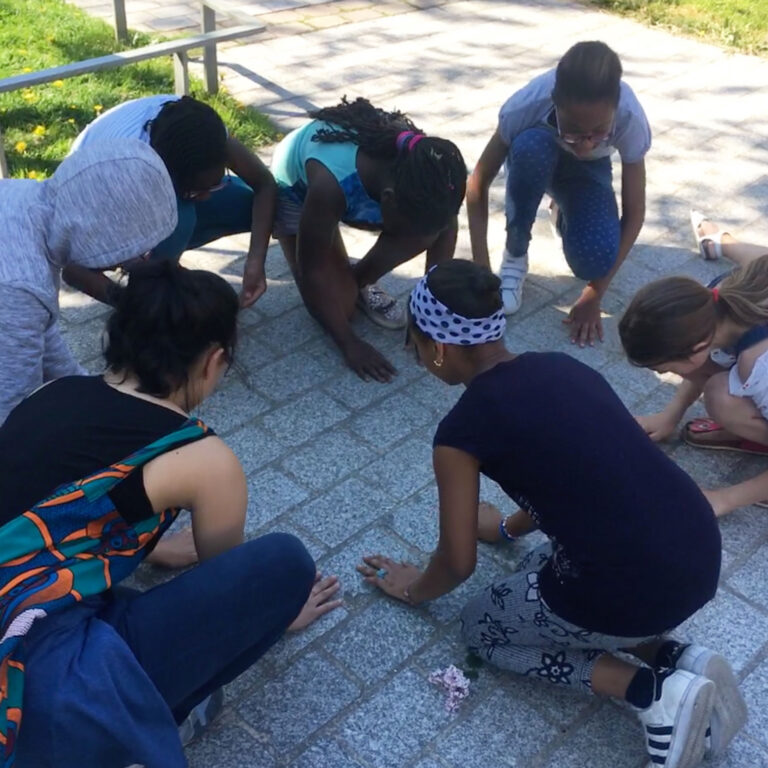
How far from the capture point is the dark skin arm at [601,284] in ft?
11.6

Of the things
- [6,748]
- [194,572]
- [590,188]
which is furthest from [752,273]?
[6,748]

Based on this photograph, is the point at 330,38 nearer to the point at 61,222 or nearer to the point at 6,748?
the point at 61,222

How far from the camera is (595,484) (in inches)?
73.3

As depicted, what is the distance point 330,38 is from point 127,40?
50.5 inches

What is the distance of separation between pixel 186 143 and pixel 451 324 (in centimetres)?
140

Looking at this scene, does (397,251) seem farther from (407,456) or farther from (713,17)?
(713,17)

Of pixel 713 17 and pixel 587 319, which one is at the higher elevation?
pixel 713 17

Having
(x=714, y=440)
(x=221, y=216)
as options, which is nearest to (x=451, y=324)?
(x=714, y=440)

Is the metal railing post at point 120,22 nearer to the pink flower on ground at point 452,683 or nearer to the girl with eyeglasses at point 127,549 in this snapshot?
the girl with eyeglasses at point 127,549

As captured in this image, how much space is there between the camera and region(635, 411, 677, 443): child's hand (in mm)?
3080

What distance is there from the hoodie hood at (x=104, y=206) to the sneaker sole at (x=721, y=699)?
1.69m

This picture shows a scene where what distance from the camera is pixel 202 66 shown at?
5.42m

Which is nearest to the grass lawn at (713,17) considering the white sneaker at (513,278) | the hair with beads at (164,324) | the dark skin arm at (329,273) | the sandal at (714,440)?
the white sneaker at (513,278)

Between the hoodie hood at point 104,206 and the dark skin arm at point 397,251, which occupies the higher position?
the hoodie hood at point 104,206
